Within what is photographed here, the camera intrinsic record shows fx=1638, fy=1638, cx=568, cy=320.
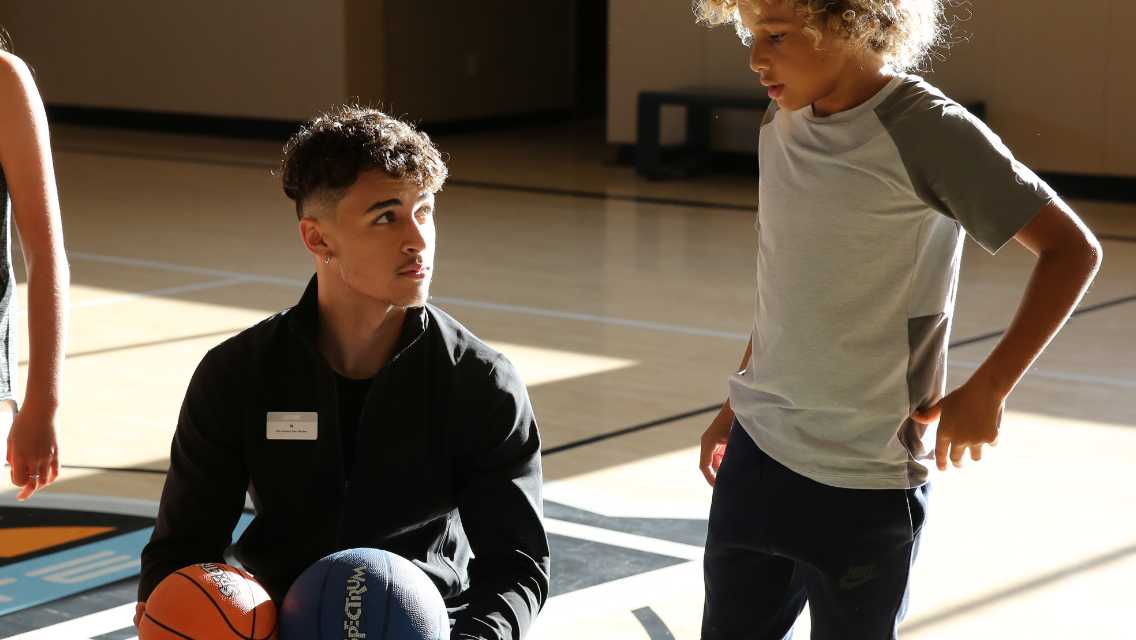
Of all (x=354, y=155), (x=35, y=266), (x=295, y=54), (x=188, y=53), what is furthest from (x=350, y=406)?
(x=188, y=53)

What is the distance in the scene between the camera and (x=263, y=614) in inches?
79.5

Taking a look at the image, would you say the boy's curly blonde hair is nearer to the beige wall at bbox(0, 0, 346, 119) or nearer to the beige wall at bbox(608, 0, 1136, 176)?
the beige wall at bbox(608, 0, 1136, 176)

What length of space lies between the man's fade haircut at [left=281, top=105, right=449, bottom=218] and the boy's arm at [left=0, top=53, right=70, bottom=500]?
1.09 ft

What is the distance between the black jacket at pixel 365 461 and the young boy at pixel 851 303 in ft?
0.97

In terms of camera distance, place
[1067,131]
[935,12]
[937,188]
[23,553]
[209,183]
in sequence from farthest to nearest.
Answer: [209,183], [1067,131], [23,553], [935,12], [937,188]

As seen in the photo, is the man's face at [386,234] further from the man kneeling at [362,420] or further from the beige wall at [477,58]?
the beige wall at [477,58]

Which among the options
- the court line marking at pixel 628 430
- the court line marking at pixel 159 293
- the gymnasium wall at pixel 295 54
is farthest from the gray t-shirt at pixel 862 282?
the gymnasium wall at pixel 295 54

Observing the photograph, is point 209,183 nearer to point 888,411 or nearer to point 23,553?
point 23,553

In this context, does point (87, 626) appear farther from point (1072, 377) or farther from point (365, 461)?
point (1072, 377)

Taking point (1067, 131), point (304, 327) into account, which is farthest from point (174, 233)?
point (304, 327)

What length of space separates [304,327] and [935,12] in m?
0.92

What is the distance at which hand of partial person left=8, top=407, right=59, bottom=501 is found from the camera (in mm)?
2145

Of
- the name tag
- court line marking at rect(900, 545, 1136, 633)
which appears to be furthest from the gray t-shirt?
court line marking at rect(900, 545, 1136, 633)

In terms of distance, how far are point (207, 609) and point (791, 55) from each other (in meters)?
0.98
